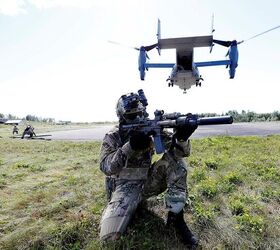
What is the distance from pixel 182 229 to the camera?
4.30 meters

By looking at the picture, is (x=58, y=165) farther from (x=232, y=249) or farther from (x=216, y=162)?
(x=232, y=249)

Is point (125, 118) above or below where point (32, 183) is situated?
above

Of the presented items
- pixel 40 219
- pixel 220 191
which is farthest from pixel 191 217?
pixel 40 219

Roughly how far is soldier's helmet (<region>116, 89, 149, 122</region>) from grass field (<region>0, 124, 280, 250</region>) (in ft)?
5.20

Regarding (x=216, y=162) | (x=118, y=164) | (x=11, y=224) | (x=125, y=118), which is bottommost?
(x=11, y=224)

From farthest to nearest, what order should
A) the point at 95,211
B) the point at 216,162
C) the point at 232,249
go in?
the point at 216,162, the point at 95,211, the point at 232,249

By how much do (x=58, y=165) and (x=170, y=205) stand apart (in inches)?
262

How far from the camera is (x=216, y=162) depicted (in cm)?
834

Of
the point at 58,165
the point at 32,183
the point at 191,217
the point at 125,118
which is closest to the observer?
the point at 125,118

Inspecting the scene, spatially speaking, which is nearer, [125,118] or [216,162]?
[125,118]

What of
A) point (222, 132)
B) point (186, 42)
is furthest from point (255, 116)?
point (186, 42)

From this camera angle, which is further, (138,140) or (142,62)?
(142,62)

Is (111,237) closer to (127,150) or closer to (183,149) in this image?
(127,150)

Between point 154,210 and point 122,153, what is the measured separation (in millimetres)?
1453
